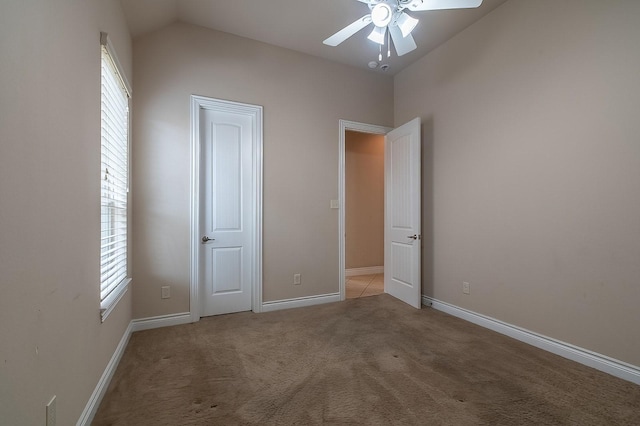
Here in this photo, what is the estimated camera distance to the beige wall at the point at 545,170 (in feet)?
6.56

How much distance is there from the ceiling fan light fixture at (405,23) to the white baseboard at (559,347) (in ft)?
8.97

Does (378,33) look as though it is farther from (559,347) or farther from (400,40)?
(559,347)

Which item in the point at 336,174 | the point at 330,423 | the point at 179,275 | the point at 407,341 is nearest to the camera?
the point at 330,423

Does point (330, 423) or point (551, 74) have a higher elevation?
point (551, 74)

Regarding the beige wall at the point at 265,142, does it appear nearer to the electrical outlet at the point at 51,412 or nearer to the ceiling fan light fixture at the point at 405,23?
the ceiling fan light fixture at the point at 405,23

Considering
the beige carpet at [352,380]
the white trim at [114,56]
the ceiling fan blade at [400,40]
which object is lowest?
the beige carpet at [352,380]

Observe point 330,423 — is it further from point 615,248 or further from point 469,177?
point 469,177

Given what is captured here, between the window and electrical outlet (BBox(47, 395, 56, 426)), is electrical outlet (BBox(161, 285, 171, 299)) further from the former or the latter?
electrical outlet (BBox(47, 395, 56, 426))

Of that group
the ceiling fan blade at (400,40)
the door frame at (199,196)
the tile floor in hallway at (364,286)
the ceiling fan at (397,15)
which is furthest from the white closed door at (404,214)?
the door frame at (199,196)

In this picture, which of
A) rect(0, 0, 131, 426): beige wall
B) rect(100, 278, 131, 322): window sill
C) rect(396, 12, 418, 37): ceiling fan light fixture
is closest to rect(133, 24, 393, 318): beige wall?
rect(100, 278, 131, 322): window sill

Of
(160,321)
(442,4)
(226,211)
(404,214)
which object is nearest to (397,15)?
(442,4)

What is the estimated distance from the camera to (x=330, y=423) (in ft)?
Result: 5.05

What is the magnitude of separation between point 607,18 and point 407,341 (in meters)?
2.91

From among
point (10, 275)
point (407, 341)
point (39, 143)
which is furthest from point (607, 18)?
point (10, 275)
